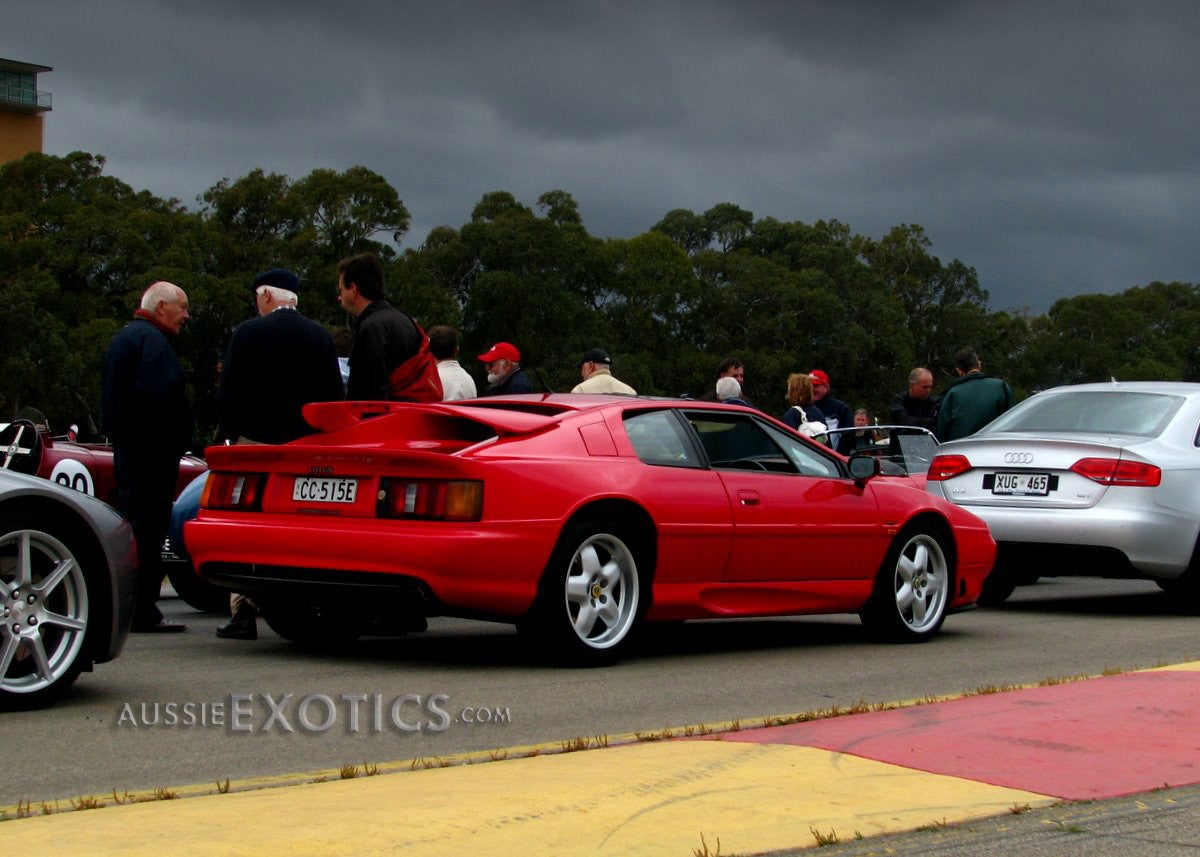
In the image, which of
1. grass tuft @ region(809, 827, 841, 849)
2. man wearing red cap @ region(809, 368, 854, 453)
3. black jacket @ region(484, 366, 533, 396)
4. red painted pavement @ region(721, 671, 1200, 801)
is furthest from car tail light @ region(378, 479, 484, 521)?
man wearing red cap @ region(809, 368, 854, 453)

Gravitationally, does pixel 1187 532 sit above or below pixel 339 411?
below

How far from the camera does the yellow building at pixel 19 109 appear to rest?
101438 mm

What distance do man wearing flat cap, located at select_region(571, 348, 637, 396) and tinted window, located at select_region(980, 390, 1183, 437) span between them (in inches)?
109

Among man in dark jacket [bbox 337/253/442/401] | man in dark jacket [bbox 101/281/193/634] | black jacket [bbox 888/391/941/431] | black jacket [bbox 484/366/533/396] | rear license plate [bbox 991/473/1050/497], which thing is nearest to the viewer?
man in dark jacket [bbox 101/281/193/634]

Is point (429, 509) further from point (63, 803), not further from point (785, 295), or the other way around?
point (785, 295)

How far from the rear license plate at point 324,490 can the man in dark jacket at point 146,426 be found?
1514mm

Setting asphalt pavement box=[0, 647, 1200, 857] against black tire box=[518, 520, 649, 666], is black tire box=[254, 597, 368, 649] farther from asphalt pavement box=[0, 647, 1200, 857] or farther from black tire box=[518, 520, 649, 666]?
asphalt pavement box=[0, 647, 1200, 857]

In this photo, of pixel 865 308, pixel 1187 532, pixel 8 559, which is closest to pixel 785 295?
pixel 865 308

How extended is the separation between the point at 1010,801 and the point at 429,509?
327cm

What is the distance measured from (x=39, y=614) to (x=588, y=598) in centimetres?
264

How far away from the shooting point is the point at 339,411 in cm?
827

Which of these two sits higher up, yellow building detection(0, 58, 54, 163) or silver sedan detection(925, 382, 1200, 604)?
yellow building detection(0, 58, 54, 163)

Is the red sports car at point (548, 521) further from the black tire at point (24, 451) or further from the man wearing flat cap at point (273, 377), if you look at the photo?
the black tire at point (24, 451)

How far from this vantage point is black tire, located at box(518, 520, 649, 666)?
7730mm
